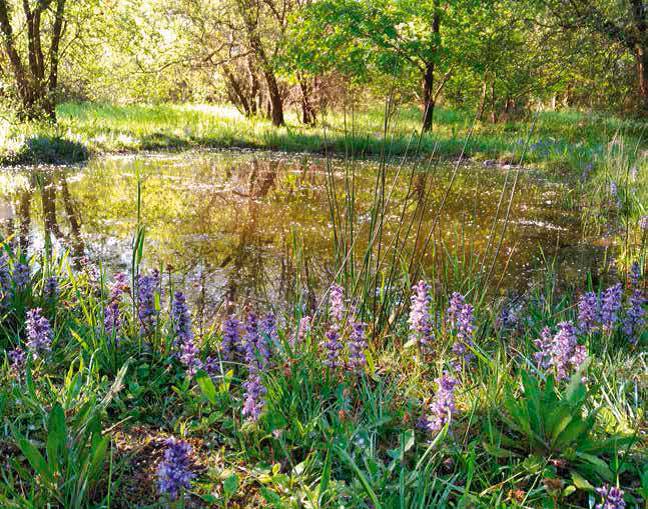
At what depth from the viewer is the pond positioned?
3486 mm

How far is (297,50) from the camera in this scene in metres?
12.2

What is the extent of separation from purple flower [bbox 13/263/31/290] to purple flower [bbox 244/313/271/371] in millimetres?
1297

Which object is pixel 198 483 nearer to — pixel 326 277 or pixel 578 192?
pixel 326 277

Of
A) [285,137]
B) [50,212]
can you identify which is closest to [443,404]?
[50,212]

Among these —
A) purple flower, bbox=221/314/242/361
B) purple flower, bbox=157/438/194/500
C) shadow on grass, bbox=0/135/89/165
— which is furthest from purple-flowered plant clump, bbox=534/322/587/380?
shadow on grass, bbox=0/135/89/165

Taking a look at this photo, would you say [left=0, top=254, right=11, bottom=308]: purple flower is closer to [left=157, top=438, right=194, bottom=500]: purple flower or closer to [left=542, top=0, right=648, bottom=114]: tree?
[left=157, top=438, right=194, bottom=500]: purple flower

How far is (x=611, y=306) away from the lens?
7.60ft

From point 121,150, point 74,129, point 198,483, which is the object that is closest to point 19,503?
point 198,483

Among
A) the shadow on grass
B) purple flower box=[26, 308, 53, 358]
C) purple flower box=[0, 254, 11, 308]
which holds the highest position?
the shadow on grass

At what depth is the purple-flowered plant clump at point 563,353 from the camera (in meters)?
1.90

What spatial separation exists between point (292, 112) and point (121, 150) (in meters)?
8.32

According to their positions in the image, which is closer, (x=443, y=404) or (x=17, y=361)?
(x=443, y=404)

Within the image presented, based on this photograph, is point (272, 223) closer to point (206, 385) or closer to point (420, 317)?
point (420, 317)

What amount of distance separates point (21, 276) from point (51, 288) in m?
0.14
